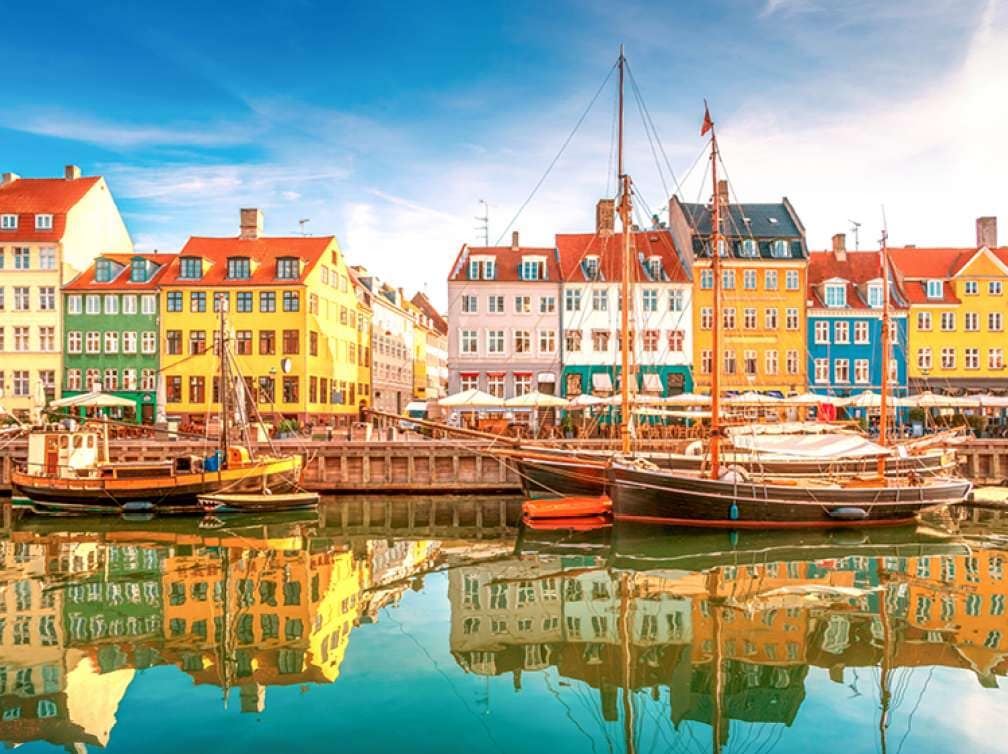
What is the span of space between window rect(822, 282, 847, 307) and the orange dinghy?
110ft

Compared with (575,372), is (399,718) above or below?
below

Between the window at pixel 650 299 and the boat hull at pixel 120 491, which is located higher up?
the window at pixel 650 299

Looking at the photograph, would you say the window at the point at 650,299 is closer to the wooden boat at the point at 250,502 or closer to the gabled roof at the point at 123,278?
the wooden boat at the point at 250,502

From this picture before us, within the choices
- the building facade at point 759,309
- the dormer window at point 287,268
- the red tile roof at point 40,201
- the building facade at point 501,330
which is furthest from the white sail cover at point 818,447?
the red tile roof at point 40,201

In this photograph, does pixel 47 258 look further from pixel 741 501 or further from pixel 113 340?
pixel 741 501

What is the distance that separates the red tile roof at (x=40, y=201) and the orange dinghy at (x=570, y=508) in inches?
1575

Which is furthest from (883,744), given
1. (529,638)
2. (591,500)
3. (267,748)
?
(591,500)

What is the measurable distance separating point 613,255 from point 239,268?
968 inches

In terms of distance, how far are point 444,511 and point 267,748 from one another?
71.9ft

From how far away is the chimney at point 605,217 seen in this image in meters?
55.9

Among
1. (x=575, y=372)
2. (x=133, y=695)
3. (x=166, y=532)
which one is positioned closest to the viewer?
(x=133, y=695)

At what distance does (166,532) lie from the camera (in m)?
27.3

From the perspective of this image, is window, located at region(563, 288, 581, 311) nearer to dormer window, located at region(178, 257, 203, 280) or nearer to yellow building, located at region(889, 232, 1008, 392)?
yellow building, located at region(889, 232, 1008, 392)

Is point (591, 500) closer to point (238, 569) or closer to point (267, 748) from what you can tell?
point (238, 569)
